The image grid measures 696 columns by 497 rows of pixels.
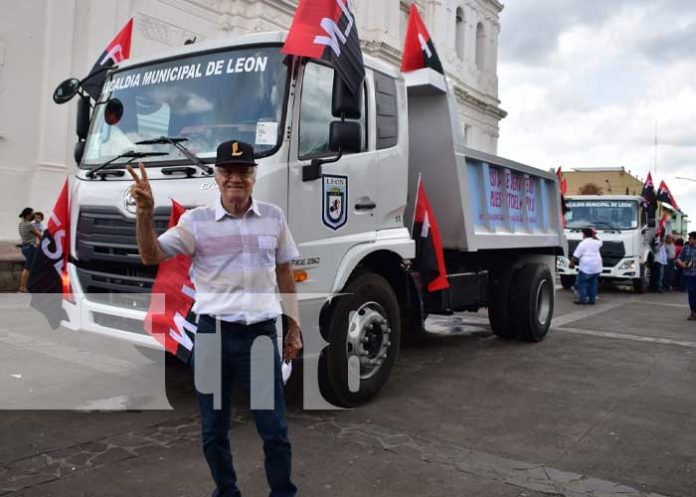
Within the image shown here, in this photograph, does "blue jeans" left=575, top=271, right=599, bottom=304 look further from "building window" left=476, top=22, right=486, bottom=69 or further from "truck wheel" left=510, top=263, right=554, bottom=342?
"building window" left=476, top=22, right=486, bottom=69

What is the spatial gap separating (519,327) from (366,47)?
18186 mm

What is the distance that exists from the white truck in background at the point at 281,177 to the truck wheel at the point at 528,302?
94.8 inches

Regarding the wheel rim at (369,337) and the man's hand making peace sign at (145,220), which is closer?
the man's hand making peace sign at (145,220)

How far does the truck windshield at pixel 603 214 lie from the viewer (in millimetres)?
16359

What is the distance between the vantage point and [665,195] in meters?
19.3

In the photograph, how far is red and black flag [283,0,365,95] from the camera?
4344 millimetres

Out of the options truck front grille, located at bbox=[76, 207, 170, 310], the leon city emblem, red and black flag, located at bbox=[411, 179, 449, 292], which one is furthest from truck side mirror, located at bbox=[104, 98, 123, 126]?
red and black flag, located at bbox=[411, 179, 449, 292]

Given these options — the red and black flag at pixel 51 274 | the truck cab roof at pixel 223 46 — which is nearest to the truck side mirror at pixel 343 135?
the truck cab roof at pixel 223 46

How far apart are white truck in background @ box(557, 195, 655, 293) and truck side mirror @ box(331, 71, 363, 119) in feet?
41.7

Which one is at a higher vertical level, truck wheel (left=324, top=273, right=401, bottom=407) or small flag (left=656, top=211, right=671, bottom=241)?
small flag (left=656, top=211, right=671, bottom=241)

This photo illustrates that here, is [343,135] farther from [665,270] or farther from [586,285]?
[665,270]

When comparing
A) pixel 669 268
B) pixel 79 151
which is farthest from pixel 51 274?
pixel 669 268

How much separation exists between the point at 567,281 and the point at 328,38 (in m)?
14.0

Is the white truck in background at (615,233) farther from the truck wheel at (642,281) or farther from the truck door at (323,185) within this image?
the truck door at (323,185)
